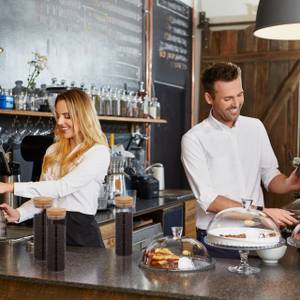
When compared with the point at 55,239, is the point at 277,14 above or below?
above

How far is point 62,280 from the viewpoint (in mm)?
2232

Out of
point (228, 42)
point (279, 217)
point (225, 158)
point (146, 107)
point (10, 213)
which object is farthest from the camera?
point (228, 42)

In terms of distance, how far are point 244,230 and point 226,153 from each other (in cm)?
87

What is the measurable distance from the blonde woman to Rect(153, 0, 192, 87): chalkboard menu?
3.20 metres

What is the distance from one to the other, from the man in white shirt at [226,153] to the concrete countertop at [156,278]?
59 cm

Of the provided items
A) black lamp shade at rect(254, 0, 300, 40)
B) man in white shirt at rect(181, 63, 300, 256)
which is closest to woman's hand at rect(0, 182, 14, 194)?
man in white shirt at rect(181, 63, 300, 256)

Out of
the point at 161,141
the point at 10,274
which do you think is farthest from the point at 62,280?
the point at 161,141

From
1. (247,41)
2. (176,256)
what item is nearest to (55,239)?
(176,256)

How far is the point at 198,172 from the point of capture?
10.2 ft

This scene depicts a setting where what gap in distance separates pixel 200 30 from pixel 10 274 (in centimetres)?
530

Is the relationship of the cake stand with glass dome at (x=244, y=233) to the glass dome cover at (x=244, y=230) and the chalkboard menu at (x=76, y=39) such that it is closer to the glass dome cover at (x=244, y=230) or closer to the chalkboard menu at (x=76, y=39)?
the glass dome cover at (x=244, y=230)

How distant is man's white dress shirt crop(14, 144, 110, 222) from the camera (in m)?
2.86

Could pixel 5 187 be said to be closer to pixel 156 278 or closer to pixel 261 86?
pixel 156 278

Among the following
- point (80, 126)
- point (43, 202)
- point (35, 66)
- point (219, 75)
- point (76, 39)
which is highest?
point (76, 39)
